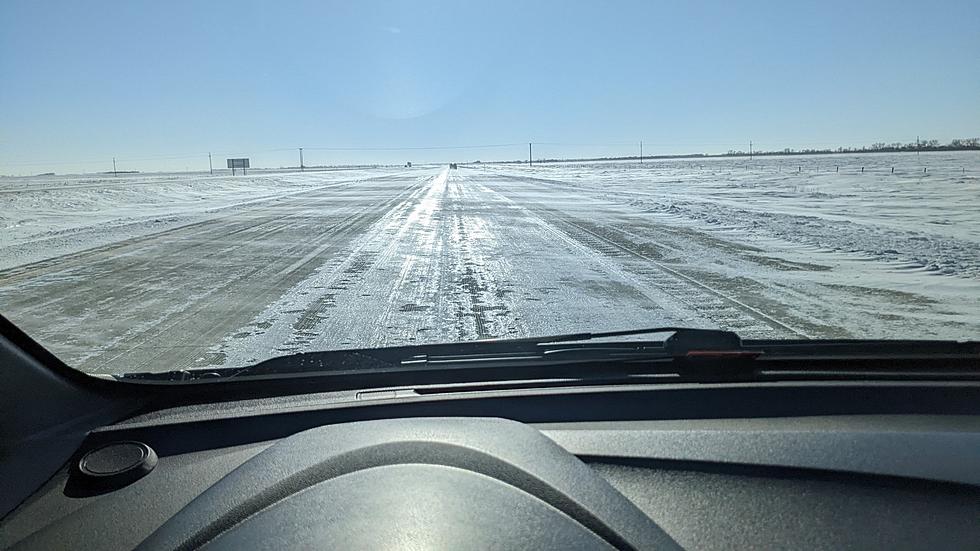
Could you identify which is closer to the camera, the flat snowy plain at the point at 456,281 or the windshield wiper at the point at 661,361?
the windshield wiper at the point at 661,361

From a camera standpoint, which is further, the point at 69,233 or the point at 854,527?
the point at 69,233

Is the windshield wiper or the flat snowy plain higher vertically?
the windshield wiper

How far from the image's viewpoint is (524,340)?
3.21 m

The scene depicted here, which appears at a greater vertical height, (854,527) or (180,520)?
(180,520)

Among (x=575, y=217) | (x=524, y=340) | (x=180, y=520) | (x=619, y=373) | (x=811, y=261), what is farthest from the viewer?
(x=575, y=217)

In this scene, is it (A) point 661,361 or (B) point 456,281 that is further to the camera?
(B) point 456,281

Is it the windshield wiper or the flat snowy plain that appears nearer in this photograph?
the windshield wiper

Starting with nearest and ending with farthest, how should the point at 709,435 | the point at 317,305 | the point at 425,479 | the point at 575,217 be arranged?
the point at 425,479 → the point at 709,435 → the point at 317,305 → the point at 575,217

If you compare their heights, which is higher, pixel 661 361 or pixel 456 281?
pixel 661 361

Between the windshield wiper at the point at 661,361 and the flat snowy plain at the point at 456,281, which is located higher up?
the windshield wiper at the point at 661,361

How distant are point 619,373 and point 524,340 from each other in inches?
21.2

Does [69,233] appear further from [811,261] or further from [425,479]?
[425,479]

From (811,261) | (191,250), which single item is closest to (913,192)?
(811,261)

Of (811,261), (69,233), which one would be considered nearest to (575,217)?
(811,261)
